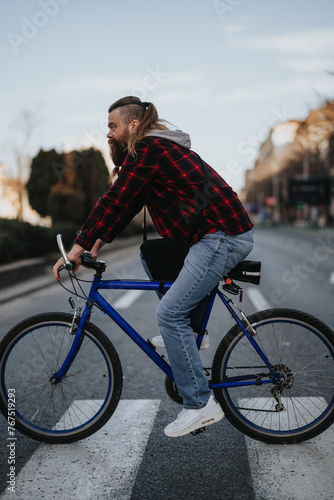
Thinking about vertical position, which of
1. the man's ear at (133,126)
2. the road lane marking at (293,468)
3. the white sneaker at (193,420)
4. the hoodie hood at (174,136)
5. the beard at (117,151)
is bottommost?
the road lane marking at (293,468)

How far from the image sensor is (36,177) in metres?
36.3

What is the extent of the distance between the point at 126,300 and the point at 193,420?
664 cm

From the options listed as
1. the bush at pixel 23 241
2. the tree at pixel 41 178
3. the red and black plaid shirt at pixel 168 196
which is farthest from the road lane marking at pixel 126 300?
the tree at pixel 41 178

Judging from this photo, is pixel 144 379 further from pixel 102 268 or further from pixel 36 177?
pixel 36 177

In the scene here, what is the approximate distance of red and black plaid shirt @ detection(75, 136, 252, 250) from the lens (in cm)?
296

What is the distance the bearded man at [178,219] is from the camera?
9.73 feet

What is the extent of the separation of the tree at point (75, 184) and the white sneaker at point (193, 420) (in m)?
18.7

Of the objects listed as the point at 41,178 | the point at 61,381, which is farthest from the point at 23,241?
the point at 41,178

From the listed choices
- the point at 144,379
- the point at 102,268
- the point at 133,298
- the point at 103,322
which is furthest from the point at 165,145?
the point at 133,298

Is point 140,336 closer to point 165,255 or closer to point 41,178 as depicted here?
point 165,255

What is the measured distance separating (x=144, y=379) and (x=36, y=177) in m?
32.9

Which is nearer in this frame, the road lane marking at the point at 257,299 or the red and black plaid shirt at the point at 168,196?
the red and black plaid shirt at the point at 168,196

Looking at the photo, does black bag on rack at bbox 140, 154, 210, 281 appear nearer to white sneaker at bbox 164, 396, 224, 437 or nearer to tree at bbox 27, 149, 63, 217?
white sneaker at bbox 164, 396, 224, 437

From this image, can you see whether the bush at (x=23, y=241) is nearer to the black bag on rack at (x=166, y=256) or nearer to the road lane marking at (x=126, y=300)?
the road lane marking at (x=126, y=300)
